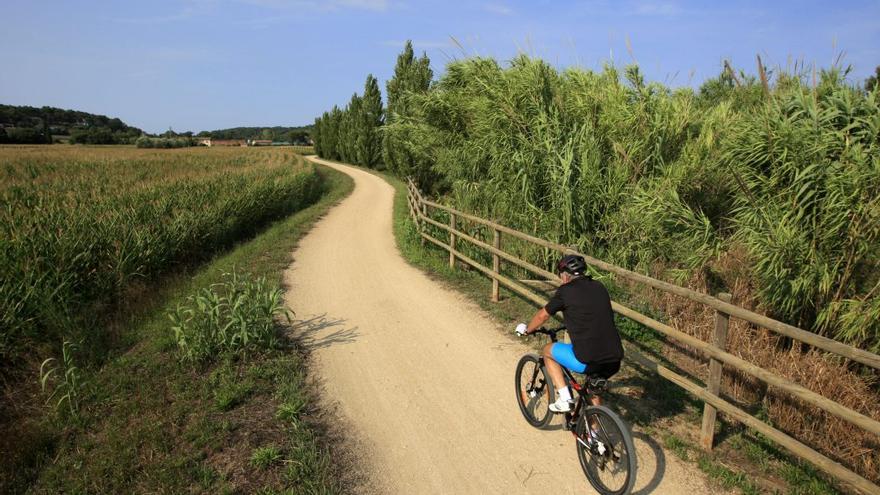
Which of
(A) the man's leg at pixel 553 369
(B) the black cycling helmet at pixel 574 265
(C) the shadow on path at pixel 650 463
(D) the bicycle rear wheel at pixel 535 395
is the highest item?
(B) the black cycling helmet at pixel 574 265

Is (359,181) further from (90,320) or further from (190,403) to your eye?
(190,403)

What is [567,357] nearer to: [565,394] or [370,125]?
[565,394]

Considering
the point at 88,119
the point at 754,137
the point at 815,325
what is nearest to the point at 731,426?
the point at 815,325

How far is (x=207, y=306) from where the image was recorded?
21.6 ft

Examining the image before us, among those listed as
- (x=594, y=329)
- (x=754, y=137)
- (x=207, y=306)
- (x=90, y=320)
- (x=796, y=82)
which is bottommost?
(x=90, y=320)

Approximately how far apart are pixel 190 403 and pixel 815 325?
24.0 feet

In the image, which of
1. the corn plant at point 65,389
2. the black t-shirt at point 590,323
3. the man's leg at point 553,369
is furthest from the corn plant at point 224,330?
the black t-shirt at point 590,323

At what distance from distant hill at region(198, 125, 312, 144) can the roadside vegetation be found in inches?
4743

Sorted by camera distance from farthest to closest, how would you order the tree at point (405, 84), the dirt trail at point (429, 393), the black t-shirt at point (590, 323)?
the tree at point (405, 84), the dirt trail at point (429, 393), the black t-shirt at point (590, 323)

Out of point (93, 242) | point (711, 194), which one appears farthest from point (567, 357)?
point (93, 242)

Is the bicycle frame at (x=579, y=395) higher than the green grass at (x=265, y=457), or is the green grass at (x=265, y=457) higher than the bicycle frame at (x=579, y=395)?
the bicycle frame at (x=579, y=395)

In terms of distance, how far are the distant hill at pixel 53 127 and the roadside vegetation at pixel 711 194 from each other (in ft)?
220

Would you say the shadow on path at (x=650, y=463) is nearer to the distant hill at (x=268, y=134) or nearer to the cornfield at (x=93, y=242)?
the cornfield at (x=93, y=242)

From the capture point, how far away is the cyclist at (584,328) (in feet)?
12.6
